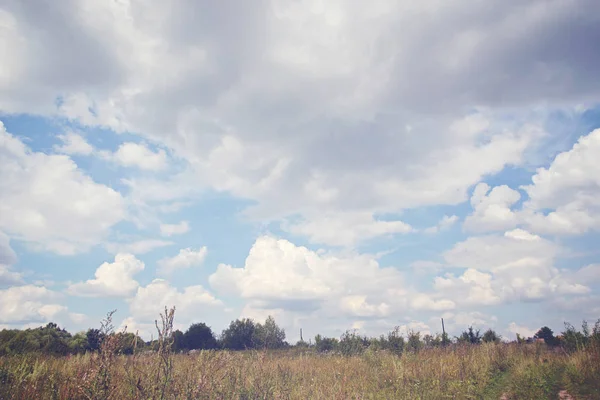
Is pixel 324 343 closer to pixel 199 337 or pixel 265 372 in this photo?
pixel 199 337

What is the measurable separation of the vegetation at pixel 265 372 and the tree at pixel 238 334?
2649cm

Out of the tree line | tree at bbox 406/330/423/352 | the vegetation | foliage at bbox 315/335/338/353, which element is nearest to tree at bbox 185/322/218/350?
the tree line

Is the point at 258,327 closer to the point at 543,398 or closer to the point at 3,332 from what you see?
the point at 3,332

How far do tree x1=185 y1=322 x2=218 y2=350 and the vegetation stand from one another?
2025cm

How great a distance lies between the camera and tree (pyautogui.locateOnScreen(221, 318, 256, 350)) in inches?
2031

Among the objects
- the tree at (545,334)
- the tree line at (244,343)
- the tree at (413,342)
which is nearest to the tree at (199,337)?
the tree line at (244,343)

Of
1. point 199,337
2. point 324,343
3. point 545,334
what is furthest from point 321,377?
point 199,337

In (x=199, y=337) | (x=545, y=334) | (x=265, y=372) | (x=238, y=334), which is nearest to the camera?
(x=265, y=372)

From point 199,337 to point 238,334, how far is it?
7.31 metres

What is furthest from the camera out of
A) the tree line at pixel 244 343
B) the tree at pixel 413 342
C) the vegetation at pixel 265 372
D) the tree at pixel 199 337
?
the tree at pixel 199 337

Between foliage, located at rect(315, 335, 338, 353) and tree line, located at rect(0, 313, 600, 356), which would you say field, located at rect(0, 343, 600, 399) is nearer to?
tree line, located at rect(0, 313, 600, 356)

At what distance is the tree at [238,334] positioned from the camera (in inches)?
2031

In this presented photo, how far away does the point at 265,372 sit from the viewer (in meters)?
10.0

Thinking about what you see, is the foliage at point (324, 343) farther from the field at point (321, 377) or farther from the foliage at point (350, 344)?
the field at point (321, 377)
